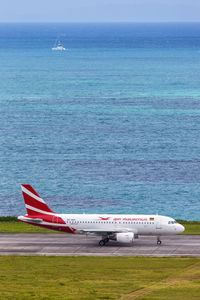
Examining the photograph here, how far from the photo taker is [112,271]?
247 ft

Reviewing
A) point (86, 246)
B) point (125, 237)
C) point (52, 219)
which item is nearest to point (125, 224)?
point (125, 237)

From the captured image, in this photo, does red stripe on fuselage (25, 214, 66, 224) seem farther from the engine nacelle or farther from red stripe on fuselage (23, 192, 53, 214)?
the engine nacelle

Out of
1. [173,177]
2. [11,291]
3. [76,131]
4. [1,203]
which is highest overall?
[76,131]

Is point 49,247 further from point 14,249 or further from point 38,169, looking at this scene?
point 38,169

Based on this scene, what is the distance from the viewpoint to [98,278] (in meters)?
72.8

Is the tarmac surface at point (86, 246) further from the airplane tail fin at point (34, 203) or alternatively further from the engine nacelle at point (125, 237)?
the airplane tail fin at point (34, 203)

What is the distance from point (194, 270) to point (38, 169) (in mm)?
74133

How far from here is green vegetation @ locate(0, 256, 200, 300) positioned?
66.3m

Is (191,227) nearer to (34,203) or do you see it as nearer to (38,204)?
(38,204)

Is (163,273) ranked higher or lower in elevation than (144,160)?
lower

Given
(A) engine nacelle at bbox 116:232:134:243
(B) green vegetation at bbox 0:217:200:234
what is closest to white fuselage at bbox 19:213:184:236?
(A) engine nacelle at bbox 116:232:134:243

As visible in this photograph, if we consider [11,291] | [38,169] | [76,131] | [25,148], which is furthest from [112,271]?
[76,131]

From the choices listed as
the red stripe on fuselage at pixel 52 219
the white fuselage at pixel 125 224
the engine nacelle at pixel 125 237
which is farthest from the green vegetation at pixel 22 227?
the engine nacelle at pixel 125 237

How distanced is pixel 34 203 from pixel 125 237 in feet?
37.6
